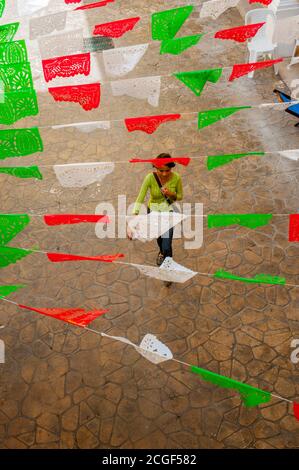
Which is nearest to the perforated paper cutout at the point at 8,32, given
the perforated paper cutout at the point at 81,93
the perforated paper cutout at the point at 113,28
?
the perforated paper cutout at the point at 113,28

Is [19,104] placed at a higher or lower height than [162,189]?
higher

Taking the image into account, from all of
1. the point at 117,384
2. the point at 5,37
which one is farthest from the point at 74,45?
the point at 117,384

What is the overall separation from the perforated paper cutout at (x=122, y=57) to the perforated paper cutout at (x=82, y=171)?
6.18 ft

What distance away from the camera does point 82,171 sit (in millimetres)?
4566

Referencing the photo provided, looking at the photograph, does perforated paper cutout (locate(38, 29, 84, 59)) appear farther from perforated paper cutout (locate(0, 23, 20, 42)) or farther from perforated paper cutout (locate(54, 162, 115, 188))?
perforated paper cutout (locate(54, 162, 115, 188))

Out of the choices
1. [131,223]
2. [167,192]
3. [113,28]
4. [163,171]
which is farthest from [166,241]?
[113,28]

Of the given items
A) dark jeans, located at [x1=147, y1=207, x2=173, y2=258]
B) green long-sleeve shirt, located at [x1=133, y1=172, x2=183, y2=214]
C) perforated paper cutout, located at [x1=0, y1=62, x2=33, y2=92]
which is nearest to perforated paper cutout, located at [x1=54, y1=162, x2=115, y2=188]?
green long-sleeve shirt, located at [x1=133, y1=172, x2=183, y2=214]

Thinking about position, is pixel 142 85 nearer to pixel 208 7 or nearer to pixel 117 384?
pixel 208 7

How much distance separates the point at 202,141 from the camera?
7789 mm

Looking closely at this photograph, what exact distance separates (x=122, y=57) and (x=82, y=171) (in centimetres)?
218

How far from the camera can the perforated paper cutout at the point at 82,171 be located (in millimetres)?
4523

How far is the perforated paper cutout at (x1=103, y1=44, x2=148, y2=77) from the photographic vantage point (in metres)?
5.35

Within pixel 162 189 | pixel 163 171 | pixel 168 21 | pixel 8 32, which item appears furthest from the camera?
pixel 8 32

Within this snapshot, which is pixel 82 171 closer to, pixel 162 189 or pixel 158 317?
pixel 162 189
